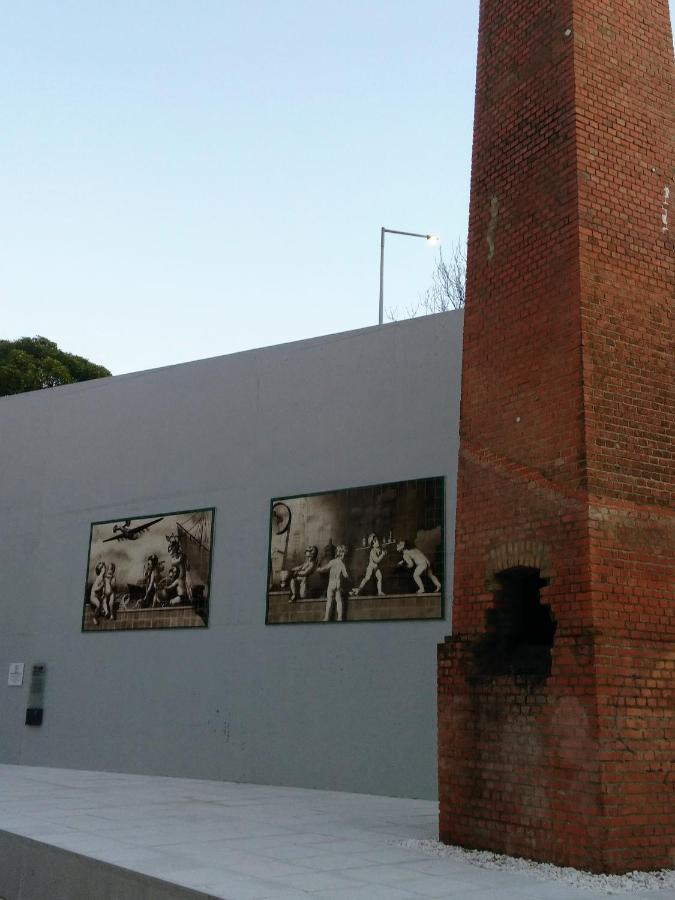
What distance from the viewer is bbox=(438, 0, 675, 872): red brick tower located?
7.45 meters

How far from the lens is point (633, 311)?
8.45 m

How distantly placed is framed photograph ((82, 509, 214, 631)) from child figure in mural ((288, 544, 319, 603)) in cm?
170

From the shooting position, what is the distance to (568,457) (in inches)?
314

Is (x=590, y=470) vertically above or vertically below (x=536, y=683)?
above

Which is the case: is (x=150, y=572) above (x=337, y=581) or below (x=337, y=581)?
above

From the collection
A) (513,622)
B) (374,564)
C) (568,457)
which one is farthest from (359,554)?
(568,457)

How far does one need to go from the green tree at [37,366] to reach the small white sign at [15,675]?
48.5 feet

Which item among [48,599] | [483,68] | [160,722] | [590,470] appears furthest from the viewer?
[48,599]

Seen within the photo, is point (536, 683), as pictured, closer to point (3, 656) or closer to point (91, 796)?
point (91, 796)

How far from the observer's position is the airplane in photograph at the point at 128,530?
16278 mm

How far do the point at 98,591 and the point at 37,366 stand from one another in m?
17.3

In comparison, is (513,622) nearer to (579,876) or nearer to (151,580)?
(579,876)

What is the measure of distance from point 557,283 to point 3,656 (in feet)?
43.2

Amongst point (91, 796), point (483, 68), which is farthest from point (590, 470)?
point (91, 796)
